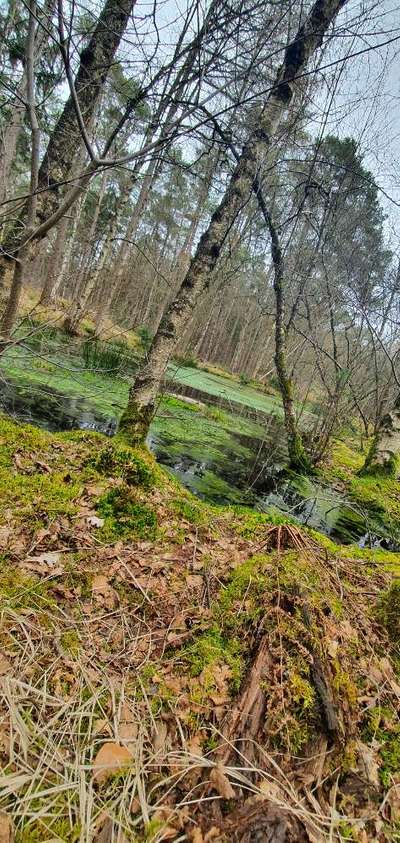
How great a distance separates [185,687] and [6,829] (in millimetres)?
583

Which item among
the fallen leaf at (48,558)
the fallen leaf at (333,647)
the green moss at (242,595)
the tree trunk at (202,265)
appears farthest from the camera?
the tree trunk at (202,265)

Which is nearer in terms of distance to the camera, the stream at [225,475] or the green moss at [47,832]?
the green moss at [47,832]

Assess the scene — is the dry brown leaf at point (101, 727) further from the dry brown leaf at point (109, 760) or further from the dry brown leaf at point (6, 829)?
the dry brown leaf at point (6, 829)

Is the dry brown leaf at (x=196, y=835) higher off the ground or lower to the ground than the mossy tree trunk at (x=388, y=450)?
lower

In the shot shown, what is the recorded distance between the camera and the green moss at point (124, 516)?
2.17 metres

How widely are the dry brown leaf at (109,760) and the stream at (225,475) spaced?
3483 millimetres

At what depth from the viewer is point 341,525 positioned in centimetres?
534

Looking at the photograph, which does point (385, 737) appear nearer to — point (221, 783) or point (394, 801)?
point (394, 801)

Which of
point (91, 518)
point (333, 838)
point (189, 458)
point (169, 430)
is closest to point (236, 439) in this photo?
point (169, 430)

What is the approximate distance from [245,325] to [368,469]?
21.1 meters

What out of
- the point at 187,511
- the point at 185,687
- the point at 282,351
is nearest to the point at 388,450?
the point at 282,351

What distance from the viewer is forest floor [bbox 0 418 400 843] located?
3.04 feet

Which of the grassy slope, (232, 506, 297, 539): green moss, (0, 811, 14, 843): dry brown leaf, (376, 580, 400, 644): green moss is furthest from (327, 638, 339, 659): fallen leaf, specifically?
the grassy slope

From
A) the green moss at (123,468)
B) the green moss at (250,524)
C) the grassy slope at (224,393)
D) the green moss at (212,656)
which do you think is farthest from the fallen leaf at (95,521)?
the grassy slope at (224,393)
